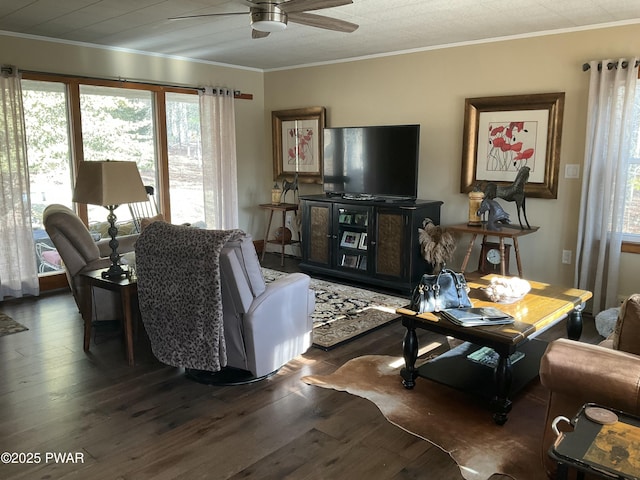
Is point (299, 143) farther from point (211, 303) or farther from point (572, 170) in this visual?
point (211, 303)

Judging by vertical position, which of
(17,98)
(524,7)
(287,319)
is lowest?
(287,319)

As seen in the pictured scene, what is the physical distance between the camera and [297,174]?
652 cm

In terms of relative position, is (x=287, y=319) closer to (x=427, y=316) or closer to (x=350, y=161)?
(x=427, y=316)

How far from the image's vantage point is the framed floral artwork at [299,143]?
20.5 ft

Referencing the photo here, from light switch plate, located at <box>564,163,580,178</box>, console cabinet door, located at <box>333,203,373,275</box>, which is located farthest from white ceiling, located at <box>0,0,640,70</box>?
console cabinet door, located at <box>333,203,373,275</box>

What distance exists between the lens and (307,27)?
4.35m

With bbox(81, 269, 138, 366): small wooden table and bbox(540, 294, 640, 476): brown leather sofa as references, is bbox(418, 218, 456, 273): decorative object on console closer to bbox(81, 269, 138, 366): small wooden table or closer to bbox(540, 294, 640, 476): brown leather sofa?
bbox(81, 269, 138, 366): small wooden table

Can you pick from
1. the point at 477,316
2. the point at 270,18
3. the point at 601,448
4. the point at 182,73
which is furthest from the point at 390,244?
the point at 601,448

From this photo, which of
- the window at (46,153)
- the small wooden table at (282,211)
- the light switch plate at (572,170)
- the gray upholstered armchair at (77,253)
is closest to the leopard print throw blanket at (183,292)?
the gray upholstered armchair at (77,253)

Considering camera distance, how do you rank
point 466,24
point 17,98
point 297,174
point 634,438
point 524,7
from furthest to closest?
point 297,174 → point 17,98 → point 466,24 → point 524,7 → point 634,438

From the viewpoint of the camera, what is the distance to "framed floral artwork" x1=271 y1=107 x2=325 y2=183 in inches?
247

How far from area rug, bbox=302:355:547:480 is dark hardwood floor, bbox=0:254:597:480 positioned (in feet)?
0.29

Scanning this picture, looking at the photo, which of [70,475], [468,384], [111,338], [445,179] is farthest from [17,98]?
[468,384]

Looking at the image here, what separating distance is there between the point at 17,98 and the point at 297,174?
3.09 m
